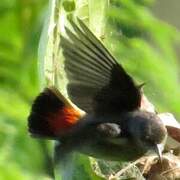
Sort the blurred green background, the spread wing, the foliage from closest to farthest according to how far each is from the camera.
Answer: the spread wing < the blurred green background < the foliage

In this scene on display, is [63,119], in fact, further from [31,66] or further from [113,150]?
[31,66]

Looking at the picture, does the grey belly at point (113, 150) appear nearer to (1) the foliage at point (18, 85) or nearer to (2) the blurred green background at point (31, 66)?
(2) the blurred green background at point (31, 66)

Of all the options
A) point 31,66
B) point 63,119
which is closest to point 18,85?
point 31,66

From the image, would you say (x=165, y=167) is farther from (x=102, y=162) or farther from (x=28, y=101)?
(x=28, y=101)

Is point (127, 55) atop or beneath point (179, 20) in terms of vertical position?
atop

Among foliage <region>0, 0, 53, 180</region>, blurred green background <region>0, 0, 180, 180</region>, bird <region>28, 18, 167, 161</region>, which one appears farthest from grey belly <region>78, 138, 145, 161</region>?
foliage <region>0, 0, 53, 180</region>

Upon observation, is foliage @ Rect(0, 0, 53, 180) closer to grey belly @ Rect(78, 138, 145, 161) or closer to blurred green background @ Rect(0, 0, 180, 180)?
blurred green background @ Rect(0, 0, 180, 180)

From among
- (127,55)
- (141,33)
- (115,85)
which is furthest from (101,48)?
(141,33)

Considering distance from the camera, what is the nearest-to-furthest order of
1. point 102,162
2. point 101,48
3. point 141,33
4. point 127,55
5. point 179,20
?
point 101,48 → point 102,162 → point 127,55 → point 141,33 → point 179,20
